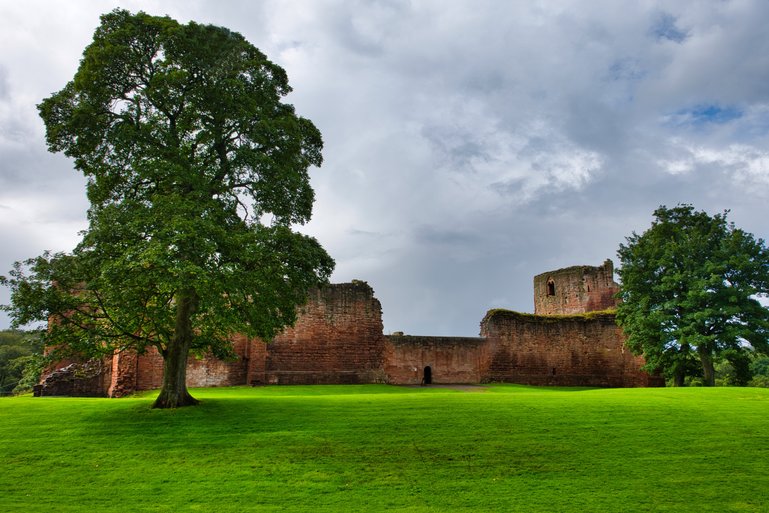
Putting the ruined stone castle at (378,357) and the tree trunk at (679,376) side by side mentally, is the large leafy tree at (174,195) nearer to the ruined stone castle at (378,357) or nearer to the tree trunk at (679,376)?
the ruined stone castle at (378,357)

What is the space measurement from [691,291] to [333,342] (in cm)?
1869

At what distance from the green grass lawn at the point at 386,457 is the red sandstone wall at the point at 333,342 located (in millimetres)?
13654

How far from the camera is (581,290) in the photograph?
151 ft

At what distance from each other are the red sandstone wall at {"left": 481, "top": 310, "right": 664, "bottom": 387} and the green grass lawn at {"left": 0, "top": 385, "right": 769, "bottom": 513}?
19.2 metres

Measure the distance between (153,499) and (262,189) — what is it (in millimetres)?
9289

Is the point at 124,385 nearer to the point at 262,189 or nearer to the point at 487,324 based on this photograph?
the point at 262,189

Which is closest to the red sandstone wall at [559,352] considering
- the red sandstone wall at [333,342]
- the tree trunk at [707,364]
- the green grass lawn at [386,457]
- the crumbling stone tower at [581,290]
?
the crumbling stone tower at [581,290]

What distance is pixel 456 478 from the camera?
36.3 ft

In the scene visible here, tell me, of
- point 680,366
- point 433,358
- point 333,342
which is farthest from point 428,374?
A: point 680,366

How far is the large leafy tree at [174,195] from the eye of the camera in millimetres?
14703

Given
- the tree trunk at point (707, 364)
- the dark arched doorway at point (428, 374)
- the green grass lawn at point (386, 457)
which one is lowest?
the green grass lawn at point (386, 457)

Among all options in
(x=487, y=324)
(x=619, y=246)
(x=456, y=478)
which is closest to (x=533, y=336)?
(x=487, y=324)

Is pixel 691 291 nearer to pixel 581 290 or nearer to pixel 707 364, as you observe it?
pixel 707 364

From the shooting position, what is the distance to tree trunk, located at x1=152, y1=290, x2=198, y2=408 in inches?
621
